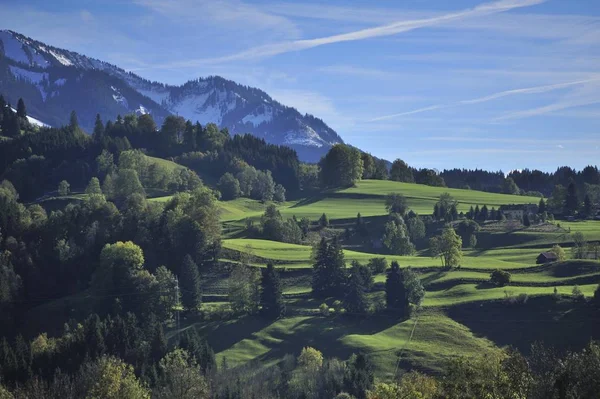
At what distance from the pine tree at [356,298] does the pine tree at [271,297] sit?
10.4 m

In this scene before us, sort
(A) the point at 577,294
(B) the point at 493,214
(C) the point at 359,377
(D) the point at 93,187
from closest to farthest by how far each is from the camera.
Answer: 1. (C) the point at 359,377
2. (A) the point at 577,294
3. (B) the point at 493,214
4. (D) the point at 93,187

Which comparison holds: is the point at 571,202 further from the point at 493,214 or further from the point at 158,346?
the point at 158,346

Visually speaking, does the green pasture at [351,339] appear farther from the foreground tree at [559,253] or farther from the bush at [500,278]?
the foreground tree at [559,253]

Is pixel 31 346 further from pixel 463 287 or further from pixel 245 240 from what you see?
pixel 463 287

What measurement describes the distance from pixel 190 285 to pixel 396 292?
34.0 metres

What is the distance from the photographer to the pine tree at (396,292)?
365 feet

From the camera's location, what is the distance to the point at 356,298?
373 feet

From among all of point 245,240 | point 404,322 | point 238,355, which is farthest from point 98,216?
point 404,322

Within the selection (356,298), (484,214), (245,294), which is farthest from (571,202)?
(245,294)

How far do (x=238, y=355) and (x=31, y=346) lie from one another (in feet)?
96.6

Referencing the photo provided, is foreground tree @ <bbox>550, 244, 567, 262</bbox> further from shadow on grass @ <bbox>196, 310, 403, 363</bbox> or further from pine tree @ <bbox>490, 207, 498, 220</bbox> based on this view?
pine tree @ <bbox>490, 207, 498, 220</bbox>

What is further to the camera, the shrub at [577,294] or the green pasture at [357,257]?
the green pasture at [357,257]

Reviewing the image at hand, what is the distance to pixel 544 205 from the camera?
575ft

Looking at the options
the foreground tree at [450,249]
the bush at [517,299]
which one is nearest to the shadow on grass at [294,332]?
the bush at [517,299]
